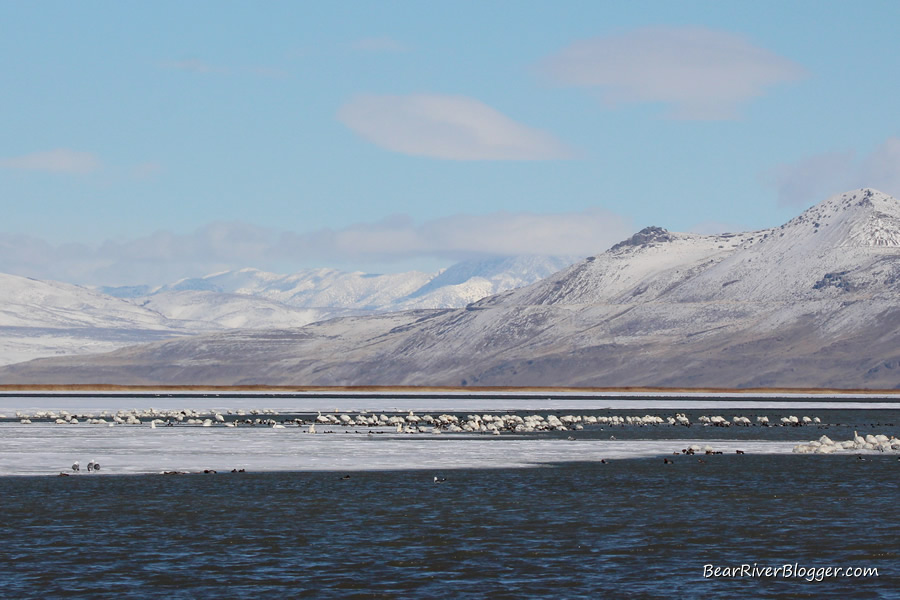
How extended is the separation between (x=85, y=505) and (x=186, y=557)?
9.03 meters

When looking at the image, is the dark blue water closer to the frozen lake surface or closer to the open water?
the open water

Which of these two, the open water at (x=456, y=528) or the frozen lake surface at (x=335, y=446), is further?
the frozen lake surface at (x=335, y=446)

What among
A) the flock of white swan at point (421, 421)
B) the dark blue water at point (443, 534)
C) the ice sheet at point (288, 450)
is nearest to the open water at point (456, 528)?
the dark blue water at point (443, 534)

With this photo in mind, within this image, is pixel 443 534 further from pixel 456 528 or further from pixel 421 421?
pixel 421 421

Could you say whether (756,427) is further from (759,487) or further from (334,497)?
(334,497)

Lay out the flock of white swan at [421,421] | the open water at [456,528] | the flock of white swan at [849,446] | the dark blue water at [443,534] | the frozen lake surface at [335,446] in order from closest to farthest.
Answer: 1. the dark blue water at [443,534]
2. the open water at [456,528]
3. the frozen lake surface at [335,446]
4. the flock of white swan at [849,446]
5. the flock of white swan at [421,421]

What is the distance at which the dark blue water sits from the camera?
2273cm

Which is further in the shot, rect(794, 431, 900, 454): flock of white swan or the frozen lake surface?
rect(794, 431, 900, 454): flock of white swan

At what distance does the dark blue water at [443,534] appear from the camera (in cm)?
2273

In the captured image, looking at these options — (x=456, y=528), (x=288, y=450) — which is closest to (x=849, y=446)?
(x=288, y=450)

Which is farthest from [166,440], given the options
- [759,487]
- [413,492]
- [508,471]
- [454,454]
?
[759,487]

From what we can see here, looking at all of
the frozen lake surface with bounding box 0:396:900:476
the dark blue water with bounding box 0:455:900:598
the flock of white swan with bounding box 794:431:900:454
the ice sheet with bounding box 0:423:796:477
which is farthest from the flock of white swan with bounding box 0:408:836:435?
the dark blue water with bounding box 0:455:900:598

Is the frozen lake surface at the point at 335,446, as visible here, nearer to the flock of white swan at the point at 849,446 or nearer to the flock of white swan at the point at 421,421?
the flock of white swan at the point at 849,446

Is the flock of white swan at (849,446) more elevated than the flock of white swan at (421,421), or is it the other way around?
the flock of white swan at (421,421)
